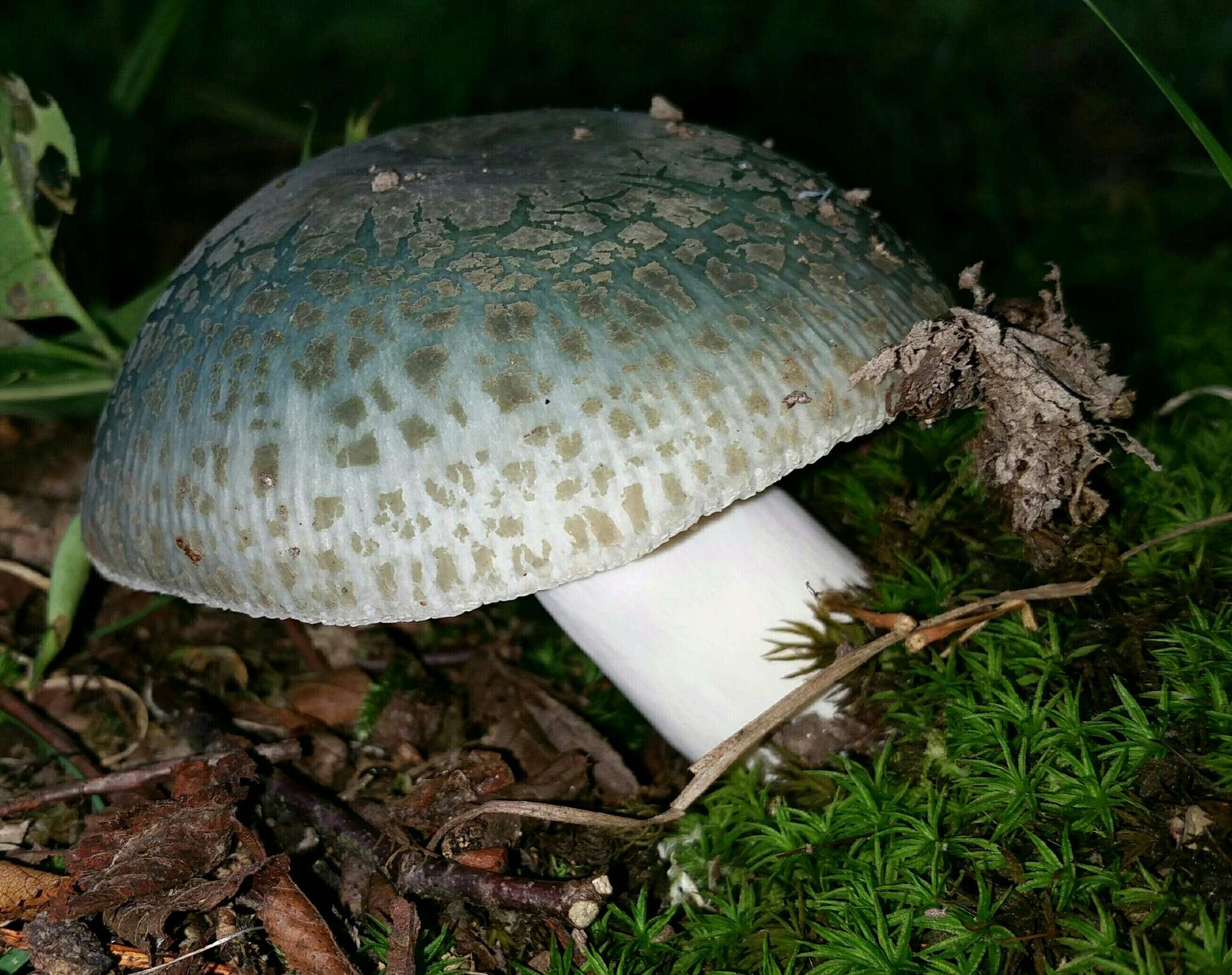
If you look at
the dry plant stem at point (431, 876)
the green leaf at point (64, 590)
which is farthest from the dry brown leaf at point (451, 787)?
the green leaf at point (64, 590)

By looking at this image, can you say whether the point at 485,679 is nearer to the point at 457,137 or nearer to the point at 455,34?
the point at 457,137

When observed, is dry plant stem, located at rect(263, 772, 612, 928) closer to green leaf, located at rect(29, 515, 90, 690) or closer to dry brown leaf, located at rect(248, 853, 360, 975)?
dry brown leaf, located at rect(248, 853, 360, 975)

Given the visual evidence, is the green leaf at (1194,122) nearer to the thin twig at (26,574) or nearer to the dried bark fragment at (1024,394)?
the dried bark fragment at (1024,394)

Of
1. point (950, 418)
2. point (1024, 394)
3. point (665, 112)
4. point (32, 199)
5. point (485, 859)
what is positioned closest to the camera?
point (1024, 394)

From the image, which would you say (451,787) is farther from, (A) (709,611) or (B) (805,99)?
(B) (805,99)

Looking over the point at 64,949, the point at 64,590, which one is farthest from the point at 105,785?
the point at 64,590

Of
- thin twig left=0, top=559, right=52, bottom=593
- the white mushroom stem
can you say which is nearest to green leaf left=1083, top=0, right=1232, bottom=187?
the white mushroom stem
